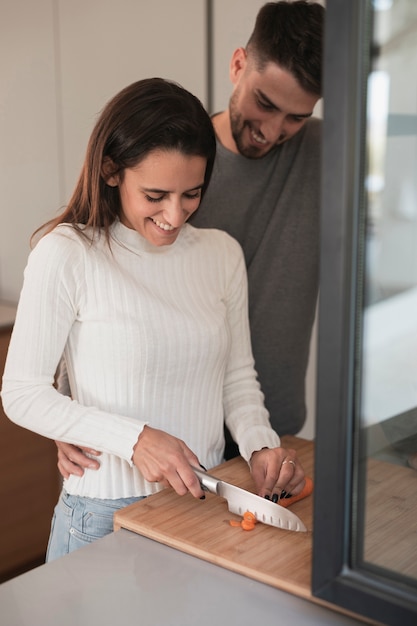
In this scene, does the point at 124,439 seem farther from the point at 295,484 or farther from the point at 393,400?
the point at 393,400

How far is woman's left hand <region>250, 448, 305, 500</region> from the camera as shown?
1104 mm

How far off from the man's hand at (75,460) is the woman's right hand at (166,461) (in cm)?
12

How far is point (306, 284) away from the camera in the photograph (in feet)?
5.24

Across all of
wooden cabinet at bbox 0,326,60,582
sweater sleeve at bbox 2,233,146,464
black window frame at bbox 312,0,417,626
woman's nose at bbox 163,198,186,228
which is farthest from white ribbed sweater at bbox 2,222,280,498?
wooden cabinet at bbox 0,326,60,582

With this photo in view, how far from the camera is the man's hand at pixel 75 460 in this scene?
1193mm

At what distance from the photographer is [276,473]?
1119 millimetres

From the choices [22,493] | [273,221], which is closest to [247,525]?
[273,221]

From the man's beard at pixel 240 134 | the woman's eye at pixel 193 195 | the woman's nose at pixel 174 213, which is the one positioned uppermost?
the man's beard at pixel 240 134

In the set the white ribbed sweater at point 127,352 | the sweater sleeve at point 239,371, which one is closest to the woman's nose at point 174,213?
the white ribbed sweater at point 127,352

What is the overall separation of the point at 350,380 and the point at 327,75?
269 millimetres

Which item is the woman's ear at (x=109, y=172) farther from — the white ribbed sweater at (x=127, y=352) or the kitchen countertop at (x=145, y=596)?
the kitchen countertop at (x=145, y=596)

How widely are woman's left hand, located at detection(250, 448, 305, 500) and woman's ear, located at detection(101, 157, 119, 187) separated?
47 cm

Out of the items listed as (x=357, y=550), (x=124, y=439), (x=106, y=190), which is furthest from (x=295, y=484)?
(x=106, y=190)

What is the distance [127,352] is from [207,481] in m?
0.24
